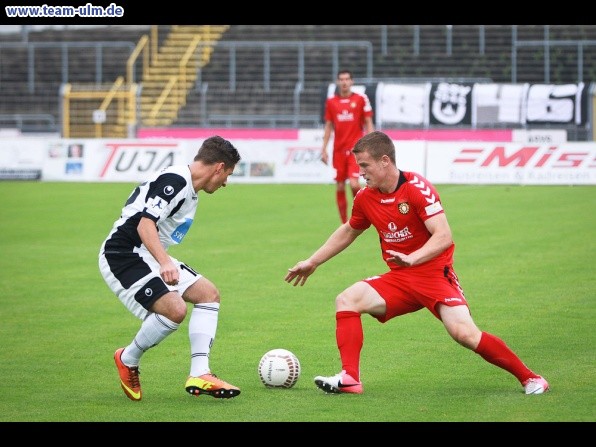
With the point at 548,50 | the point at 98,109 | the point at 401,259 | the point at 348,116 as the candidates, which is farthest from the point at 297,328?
the point at 98,109

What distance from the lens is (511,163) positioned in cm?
2639

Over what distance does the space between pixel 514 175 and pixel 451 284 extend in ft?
64.7

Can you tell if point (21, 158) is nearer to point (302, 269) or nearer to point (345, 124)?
point (345, 124)

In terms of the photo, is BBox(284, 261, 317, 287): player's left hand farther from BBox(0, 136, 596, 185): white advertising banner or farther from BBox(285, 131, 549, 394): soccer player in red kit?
BBox(0, 136, 596, 185): white advertising banner

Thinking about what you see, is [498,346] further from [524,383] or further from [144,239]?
[144,239]

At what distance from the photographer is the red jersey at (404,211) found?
702 cm

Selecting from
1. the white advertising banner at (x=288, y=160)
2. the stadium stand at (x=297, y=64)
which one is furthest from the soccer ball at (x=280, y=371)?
the stadium stand at (x=297, y=64)

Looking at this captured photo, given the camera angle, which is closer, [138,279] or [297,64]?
[138,279]

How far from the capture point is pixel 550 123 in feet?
107

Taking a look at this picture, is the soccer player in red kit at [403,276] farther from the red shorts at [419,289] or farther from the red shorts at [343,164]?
the red shorts at [343,164]

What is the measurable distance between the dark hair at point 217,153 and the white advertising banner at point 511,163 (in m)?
20.0

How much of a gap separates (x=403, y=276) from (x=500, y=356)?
31.0 inches

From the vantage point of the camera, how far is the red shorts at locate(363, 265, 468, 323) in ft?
23.2
